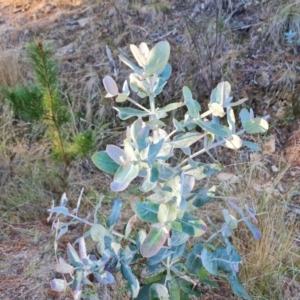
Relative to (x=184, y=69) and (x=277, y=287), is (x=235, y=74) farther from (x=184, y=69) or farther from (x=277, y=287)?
(x=277, y=287)

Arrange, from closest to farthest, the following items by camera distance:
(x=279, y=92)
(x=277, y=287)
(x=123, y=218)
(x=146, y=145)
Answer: (x=146, y=145) → (x=277, y=287) → (x=123, y=218) → (x=279, y=92)

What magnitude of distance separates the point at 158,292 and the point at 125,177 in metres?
0.43

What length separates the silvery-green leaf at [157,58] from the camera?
1.01 metres

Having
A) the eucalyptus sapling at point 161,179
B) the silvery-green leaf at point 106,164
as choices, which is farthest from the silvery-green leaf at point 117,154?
the silvery-green leaf at point 106,164

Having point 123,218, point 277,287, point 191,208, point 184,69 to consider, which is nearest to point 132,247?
point 191,208

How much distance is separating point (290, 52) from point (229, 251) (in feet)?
6.47

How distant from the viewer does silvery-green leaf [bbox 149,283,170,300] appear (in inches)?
50.9

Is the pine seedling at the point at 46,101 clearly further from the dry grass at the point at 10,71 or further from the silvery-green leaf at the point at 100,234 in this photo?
the dry grass at the point at 10,71

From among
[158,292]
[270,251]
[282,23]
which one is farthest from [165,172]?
[282,23]

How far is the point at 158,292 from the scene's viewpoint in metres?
1.31

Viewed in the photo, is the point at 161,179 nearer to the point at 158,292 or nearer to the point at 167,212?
the point at 167,212

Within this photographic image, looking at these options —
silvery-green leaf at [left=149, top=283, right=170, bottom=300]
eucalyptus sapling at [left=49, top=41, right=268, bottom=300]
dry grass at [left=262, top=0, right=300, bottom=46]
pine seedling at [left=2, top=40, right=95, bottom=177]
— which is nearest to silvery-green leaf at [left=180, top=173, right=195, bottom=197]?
eucalyptus sapling at [left=49, top=41, right=268, bottom=300]

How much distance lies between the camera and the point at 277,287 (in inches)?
66.2

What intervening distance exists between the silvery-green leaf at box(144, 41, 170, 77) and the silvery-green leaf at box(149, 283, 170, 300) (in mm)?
607
